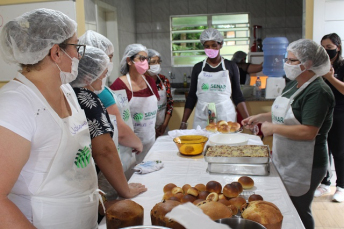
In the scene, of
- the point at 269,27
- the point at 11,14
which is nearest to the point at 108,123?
the point at 11,14

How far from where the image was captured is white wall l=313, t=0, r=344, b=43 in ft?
11.7

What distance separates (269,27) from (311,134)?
525 centimetres

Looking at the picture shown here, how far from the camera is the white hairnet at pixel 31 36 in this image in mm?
1148

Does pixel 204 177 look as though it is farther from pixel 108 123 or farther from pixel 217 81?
pixel 217 81

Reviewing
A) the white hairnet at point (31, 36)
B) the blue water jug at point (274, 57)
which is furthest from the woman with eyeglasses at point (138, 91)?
the blue water jug at point (274, 57)

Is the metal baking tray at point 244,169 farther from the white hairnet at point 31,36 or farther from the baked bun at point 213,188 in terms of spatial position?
the white hairnet at point 31,36

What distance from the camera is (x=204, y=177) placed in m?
1.82

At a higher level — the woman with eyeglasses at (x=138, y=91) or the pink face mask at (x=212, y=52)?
the pink face mask at (x=212, y=52)

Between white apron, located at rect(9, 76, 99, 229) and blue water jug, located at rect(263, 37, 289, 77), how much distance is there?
4104 millimetres

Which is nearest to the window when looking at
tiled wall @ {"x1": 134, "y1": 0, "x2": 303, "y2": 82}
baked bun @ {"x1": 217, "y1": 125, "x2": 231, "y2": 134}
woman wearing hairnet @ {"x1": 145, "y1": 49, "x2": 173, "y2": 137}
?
tiled wall @ {"x1": 134, "y1": 0, "x2": 303, "y2": 82}

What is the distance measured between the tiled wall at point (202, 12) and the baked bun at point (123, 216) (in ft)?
20.5

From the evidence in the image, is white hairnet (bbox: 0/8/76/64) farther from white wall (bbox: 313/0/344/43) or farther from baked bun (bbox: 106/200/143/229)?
white wall (bbox: 313/0/344/43)

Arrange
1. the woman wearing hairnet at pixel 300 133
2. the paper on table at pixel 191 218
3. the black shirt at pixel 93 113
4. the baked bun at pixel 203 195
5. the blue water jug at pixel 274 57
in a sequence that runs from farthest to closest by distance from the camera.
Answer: the blue water jug at pixel 274 57 < the woman wearing hairnet at pixel 300 133 < the black shirt at pixel 93 113 < the baked bun at pixel 203 195 < the paper on table at pixel 191 218

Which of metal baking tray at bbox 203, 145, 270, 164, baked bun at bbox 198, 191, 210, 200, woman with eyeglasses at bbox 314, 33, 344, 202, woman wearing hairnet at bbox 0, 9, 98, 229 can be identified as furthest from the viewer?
woman with eyeglasses at bbox 314, 33, 344, 202
